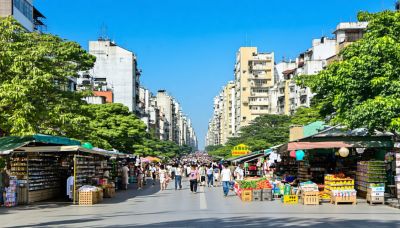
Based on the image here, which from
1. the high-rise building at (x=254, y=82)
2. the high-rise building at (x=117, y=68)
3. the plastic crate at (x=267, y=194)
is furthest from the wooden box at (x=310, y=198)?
the high-rise building at (x=254, y=82)

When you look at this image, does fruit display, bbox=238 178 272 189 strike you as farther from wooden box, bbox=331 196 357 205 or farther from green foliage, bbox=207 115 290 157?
green foliage, bbox=207 115 290 157

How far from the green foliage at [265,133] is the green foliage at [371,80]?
5343 cm

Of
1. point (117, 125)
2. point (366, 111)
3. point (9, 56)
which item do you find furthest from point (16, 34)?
point (117, 125)

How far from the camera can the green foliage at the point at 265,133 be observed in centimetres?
8338

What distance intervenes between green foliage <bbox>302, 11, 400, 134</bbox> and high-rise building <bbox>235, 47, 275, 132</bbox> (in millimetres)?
111599

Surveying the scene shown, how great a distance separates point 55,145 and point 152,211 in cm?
818

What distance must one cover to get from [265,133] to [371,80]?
205 feet

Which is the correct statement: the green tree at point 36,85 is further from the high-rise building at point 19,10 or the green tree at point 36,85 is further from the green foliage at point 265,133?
the green foliage at point 265,133

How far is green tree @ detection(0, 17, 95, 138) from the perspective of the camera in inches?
950

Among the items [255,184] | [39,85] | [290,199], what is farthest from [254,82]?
[39,85]

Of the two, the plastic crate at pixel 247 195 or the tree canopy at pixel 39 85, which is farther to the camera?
the plastic crate at pixel 247 195

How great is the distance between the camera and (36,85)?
2473 cm

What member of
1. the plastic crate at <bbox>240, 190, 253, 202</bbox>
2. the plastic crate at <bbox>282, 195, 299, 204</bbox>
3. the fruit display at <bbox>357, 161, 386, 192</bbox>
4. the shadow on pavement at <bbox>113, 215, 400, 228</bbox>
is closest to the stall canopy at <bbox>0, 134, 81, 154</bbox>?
the plastic crate at <bbox>240, 190, 253, 202</bbox>

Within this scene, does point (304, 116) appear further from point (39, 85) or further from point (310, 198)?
point (39, 85)
